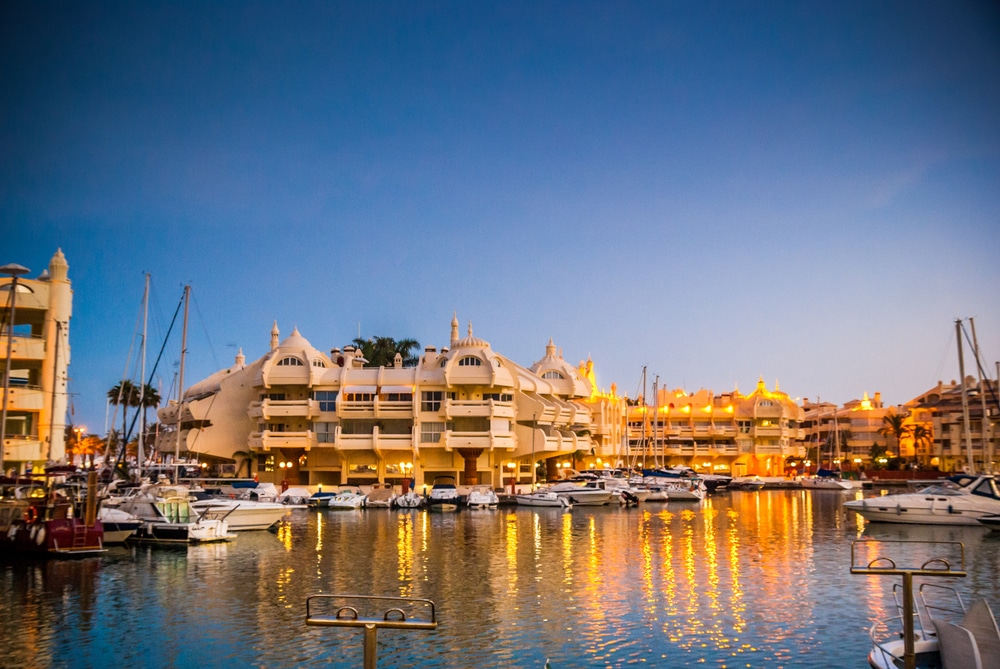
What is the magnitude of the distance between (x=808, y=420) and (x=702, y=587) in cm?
13608

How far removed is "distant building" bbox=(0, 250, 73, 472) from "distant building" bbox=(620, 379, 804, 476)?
8247 cm

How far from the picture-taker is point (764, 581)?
111ft

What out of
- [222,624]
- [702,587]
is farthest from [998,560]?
[222,624]

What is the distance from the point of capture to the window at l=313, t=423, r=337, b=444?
8088 cm

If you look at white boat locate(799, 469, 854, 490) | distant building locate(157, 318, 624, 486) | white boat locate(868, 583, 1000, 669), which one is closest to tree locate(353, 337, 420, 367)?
distant building locate(157, 318, 624, 486)

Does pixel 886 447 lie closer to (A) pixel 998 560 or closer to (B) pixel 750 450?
(B) pixel 750 450

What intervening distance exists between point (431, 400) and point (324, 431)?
10.1 metres

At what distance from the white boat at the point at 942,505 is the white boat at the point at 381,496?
34.6m

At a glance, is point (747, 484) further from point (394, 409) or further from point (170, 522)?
point (170, 522)

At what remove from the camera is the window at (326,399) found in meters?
81.8

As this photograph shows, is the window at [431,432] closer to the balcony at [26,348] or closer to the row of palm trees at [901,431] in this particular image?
the balcony at [26,348]

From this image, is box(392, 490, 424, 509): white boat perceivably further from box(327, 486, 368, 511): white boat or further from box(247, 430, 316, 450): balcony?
box(247, 430, 316, 450): balcony

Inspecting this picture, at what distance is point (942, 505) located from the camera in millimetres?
56438

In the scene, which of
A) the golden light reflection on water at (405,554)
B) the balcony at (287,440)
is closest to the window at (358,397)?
the balcony at (287,440)
